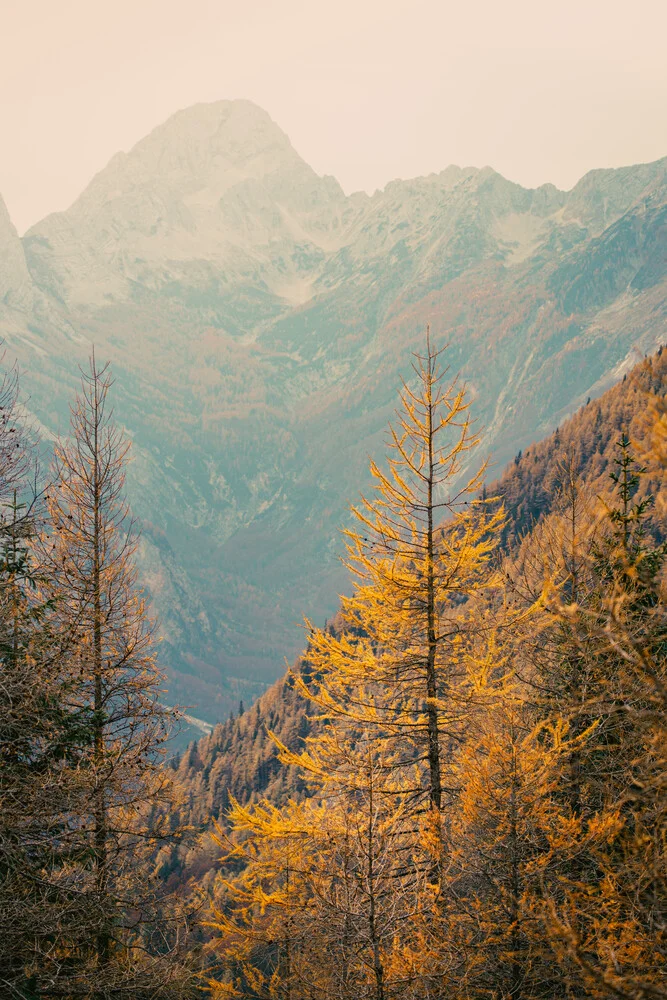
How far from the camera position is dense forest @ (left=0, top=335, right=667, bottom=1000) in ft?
31.8

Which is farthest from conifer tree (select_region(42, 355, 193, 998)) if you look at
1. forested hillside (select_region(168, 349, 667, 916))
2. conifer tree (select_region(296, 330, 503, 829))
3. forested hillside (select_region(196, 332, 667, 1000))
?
forested hillside (select_region(168, 349, 667, 916))

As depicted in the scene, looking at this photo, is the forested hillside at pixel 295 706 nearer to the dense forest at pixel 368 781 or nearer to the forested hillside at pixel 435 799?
the dense forest at pixel 368 781

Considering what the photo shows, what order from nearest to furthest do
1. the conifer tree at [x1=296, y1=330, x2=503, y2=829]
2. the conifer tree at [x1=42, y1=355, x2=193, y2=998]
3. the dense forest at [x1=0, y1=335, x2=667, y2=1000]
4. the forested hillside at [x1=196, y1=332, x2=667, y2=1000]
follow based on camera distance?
the dense forest at [x1=0, y1=335, x2=667, y2=1000]
the forested hillside at [x1=196, y1=332, x2=667, y2=1000]
the conifer tree at [x1=42, y1=355, x2=193, y2=998]
the conifer tree at [x1=296, y1=330, x2=503, y2=829]

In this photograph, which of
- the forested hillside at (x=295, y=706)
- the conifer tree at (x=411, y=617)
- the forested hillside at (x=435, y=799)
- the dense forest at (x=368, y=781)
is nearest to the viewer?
the dense forest at (x=368, y=781)

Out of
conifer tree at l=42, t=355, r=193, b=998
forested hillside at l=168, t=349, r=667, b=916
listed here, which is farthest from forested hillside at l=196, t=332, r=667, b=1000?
forested hillside at l=168, t=349, r=667, b=916

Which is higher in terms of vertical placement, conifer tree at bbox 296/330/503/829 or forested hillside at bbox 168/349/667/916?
forested hillside at bbox 168/349/667/916

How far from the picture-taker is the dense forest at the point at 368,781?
31.8ft

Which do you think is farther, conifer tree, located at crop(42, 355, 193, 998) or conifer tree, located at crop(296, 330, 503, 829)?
conifer tree, located at crop(296, 330, 503, 829)

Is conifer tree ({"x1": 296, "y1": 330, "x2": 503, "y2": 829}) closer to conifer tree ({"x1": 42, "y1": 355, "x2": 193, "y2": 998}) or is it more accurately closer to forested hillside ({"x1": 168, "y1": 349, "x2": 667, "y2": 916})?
conifer tree ({"x1": 42, "y1": 355, "x2": 193, "y2": 998})

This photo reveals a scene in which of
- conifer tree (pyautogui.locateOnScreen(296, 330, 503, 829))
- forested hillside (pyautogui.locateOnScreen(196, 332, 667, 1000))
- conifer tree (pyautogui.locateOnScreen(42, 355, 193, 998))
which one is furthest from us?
conifer tree (pyautogui.locateOnScreen(296, 330, 503, 829))

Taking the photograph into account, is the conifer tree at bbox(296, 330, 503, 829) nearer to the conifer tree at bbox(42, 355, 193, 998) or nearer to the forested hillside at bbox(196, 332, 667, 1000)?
the forested hillside at bbox(196, 332, 667, 1000)

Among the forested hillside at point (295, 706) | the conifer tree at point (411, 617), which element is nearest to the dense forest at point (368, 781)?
the conifer tree at point (411, 617)

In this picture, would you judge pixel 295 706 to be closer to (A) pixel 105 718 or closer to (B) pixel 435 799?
(A) pixel 105 718

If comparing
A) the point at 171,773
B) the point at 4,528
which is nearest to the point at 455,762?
the point at 171,773
